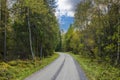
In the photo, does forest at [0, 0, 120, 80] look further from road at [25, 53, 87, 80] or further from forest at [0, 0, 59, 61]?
road at [25, 53, 87, 80]

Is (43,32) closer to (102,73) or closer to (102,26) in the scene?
(102,26)

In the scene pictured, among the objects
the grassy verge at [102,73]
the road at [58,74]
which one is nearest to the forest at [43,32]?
the grassy verge at [102,73]

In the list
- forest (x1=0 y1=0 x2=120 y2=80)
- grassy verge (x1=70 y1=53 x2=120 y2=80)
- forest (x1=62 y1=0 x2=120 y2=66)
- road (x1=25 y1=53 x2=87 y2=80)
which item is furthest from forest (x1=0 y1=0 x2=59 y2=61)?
grassy verge (x1=70 y1=53 x2=120 y2=80)

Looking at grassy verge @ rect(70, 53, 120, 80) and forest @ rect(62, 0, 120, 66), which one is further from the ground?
forest @ rect(62, 0, 120, 66)

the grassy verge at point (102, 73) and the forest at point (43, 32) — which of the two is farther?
the forest at point (43, 32)

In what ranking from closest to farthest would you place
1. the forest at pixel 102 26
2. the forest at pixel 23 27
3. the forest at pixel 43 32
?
the forest at pixel 43 32, the forest at pixel 102 26, the forest at pixel 23 27

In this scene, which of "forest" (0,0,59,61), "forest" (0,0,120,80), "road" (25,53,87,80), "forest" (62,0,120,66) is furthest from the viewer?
"forest" (0,0,59,61)

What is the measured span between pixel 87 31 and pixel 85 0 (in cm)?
853

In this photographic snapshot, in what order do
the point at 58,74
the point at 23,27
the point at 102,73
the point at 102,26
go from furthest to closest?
the point at 23,27 < the point at 102,26 < the point at 102,73 < the point at 58,74

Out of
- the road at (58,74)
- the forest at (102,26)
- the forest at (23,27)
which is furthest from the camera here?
the forest at (23,27)

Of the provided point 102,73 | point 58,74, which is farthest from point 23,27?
point 102,73

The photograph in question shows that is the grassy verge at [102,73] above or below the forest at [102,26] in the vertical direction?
below

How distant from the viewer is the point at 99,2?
115 ft

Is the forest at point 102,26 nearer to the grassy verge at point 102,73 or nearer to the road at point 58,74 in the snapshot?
the grassy verge at point 102,73
